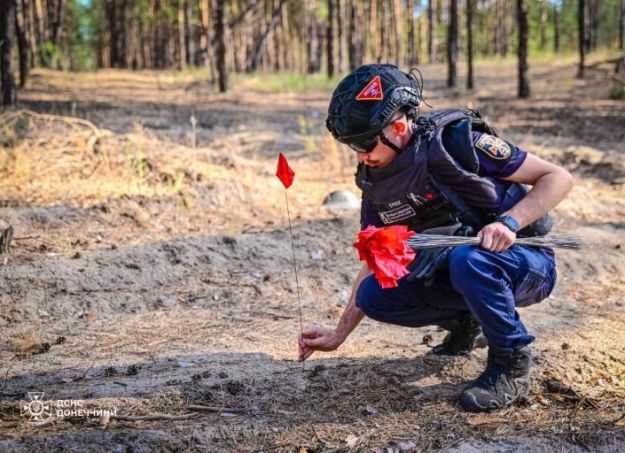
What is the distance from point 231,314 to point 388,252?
232cm

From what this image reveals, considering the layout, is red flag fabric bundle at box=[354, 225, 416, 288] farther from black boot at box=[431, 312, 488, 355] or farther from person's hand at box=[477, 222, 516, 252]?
black boot at box=[431, 312, 488, 355]

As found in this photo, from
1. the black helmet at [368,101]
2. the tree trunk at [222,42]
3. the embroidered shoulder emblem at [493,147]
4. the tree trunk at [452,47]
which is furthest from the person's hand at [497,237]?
the tree trunk at [452,47]

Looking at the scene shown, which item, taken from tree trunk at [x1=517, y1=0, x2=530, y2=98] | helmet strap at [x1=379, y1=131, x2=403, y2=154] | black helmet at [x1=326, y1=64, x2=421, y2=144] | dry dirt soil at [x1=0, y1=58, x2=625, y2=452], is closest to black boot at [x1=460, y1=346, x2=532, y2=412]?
dry dirt soil at [x1=0, y1=58, x2=625, y2=452]

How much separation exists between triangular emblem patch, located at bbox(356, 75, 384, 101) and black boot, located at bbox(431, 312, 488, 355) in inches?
50.8

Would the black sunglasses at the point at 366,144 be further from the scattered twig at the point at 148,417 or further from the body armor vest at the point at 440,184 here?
the scattered twig at the point at 148,417

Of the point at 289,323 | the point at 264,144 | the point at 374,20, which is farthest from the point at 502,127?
the point at 374,20

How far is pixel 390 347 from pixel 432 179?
1.38 metres

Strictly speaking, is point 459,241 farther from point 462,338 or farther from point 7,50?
point 7,50

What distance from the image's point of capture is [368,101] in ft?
8.51

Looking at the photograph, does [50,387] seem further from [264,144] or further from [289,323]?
[264,144]

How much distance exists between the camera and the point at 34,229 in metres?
5.22

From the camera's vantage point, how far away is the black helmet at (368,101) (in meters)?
2.59

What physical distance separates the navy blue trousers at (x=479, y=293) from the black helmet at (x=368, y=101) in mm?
628

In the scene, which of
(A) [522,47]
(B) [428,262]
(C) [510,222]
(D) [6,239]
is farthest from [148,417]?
(A) [522,47]
